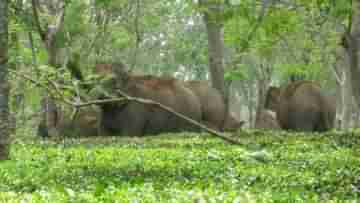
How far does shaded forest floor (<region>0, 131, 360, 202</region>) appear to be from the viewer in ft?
25.1

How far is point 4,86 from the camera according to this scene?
11.7 m

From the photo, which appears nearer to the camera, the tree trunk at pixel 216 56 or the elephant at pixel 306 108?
the tree trunk at pixel 216 56

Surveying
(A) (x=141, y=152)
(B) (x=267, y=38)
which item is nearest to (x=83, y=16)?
(B) (x=267, y=38)

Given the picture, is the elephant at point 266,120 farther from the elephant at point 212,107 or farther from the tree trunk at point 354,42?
the tree trunk at point 354,42

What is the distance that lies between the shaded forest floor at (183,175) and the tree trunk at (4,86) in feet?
1.12

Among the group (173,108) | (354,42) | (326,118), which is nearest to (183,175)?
(354,42)

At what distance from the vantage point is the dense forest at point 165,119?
30.9 ft

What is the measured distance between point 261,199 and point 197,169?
345 cm

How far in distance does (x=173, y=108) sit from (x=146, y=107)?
1.17 m

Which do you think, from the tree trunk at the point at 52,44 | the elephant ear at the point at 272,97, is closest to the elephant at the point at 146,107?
the tree trunk at the point at 52,44

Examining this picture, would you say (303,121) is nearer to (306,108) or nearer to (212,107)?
(306,108)

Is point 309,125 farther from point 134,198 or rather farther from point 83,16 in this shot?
point 134,198

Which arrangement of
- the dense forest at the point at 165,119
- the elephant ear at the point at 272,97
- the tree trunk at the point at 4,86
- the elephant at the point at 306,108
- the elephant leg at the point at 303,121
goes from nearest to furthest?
the dense forest at the point at 165,119, the tree trunk at the point at 4,86, the elephant at the point at 306,108, the elephant leg at the point at 303,121, the elephant ear at the point at 272,97

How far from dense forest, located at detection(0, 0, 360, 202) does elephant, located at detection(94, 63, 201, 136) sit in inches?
1.8
